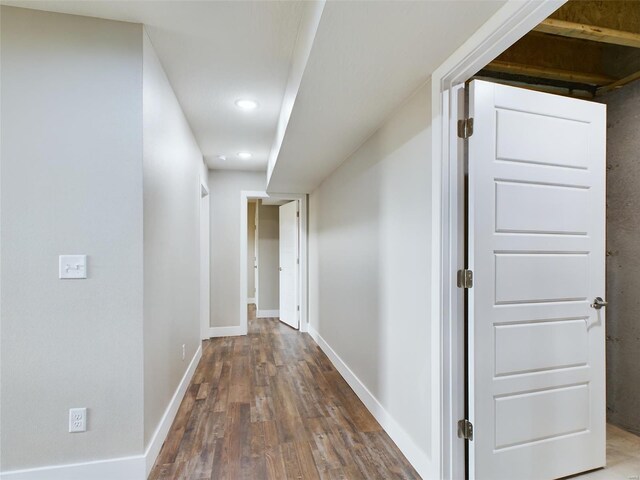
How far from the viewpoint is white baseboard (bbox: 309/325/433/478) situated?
69.0 inches

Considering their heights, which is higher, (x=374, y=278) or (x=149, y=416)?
(x=374, y=278)

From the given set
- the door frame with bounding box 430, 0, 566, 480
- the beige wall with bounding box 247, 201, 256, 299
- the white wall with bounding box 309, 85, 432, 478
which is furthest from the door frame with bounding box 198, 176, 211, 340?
the door frame with bounding box 430, 0, 566, 480

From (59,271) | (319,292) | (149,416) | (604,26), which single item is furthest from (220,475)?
(604,26)

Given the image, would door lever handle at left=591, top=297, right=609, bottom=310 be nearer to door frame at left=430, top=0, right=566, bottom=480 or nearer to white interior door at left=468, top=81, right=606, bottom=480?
white interior door at left=468, top=81, right=606, bottom=480

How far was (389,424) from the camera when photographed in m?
2.15

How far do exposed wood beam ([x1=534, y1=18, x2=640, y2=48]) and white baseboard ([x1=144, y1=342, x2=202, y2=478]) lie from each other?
Answer: 295 centimetres

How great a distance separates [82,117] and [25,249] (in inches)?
27.4

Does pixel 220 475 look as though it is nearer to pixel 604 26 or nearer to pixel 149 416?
pixel 149 416

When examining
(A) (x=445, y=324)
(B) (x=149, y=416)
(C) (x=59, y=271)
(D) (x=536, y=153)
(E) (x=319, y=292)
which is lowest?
(B) (x=149, y=416)

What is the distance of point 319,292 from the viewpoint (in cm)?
425

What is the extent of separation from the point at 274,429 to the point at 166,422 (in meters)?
0.70

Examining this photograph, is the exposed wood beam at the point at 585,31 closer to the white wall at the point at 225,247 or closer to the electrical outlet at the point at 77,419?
the electrical outlet at the point at 77,419

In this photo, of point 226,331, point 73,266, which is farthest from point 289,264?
point 73,266

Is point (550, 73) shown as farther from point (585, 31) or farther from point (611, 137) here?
point (611, 137)
